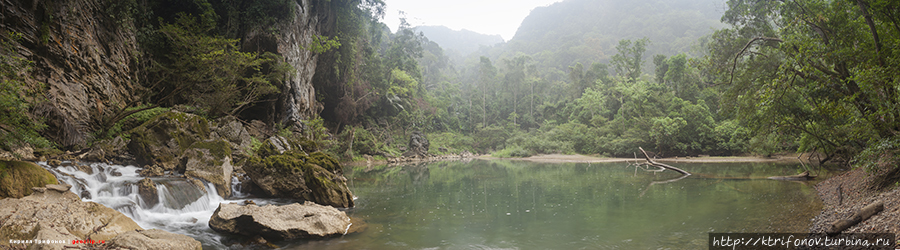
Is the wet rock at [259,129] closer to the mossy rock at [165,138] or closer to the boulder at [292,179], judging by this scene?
the mossy rock at [165,138]

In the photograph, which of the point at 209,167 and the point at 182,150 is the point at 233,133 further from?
the point at 209,167

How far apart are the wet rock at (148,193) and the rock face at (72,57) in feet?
11.4

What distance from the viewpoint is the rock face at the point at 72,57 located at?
27.9 ft

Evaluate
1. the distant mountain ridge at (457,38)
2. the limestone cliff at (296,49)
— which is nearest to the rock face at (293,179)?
the limestone cliff at (296,49)

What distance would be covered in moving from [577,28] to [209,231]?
12712 centimetres

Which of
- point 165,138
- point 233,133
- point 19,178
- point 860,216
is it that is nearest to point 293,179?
point 165,138

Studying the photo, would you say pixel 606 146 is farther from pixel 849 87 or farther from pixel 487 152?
pixel 849 87

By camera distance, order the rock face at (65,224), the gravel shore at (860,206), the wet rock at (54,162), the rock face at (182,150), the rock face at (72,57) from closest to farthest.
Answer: the rock face at (65,224) → the gravel shore at (860,206) → the wet rock at (54,162) → the rock face at (72,57) → the rock face at (182,150)

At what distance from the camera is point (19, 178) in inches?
211

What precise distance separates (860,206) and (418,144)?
32343 millimetres

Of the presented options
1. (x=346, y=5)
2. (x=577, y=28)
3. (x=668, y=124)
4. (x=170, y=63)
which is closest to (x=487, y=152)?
(x=668, y=124)

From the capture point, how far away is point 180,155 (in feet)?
34.7

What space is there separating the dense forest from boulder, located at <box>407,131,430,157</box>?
1289mm

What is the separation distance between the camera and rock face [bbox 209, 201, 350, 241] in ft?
21.6
